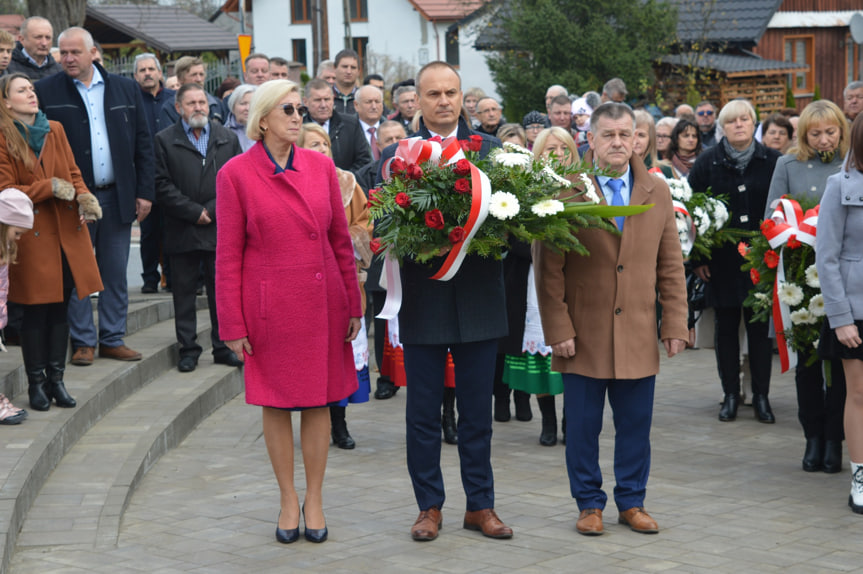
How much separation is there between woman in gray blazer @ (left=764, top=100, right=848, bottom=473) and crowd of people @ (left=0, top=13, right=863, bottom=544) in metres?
0.01

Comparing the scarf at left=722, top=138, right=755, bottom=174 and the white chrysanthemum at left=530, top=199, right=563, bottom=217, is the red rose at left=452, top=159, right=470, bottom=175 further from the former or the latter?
the scarf at left=722, top=138, right=755, bottom=174

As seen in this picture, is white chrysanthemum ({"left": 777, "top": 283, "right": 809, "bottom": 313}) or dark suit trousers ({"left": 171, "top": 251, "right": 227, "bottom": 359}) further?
dark suit trousers ({"left": 171, "top": 251, "right": 227, "bottom": 359})

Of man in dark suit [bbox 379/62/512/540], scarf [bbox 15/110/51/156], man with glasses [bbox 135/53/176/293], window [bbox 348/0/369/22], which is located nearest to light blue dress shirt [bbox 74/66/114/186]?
scarf [bbox 15/110/51/156]

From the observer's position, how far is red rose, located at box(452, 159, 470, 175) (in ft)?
17.5

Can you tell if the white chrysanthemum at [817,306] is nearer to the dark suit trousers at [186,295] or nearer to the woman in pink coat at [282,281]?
the woman in pink coat at [282,281]

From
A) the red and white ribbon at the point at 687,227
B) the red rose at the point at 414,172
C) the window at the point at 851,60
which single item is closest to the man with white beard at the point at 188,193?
the red and white ribbon at the point at 687,227

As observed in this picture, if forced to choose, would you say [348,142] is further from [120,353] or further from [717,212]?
[717,212]

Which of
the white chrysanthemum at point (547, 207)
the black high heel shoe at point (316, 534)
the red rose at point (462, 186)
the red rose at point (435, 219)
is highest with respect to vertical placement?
the red rose at point (462, 186)

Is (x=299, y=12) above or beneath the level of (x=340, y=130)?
above

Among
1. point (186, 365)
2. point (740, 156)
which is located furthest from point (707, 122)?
point (186, 365)

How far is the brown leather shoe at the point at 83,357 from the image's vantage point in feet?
28.1

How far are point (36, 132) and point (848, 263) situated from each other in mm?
4967

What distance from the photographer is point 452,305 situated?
18.6ft

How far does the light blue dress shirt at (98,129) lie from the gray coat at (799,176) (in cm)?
473
